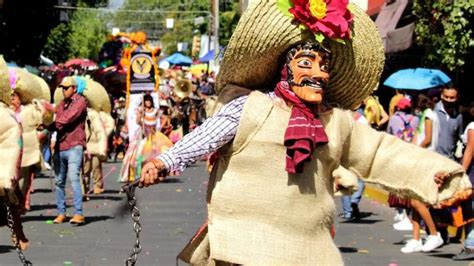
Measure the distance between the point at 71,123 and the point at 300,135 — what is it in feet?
31.8

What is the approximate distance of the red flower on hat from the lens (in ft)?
20.7

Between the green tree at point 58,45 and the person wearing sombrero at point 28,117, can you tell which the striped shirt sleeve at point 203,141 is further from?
the green tree at point 58,45

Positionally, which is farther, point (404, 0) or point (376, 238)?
point (404, 0)

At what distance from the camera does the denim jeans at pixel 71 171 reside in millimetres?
15484

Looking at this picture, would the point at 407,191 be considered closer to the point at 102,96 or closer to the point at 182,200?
the point at 182,200

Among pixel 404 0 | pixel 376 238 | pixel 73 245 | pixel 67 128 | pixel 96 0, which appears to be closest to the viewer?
pixel 73 245

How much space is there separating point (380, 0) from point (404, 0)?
6.93 meters

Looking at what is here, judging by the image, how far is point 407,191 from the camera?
261 inches

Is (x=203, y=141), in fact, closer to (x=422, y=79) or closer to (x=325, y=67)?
(x=325, y=67)

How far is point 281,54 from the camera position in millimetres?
6477

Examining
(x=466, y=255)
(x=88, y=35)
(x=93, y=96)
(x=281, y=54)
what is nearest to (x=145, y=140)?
(x=93, y=96)

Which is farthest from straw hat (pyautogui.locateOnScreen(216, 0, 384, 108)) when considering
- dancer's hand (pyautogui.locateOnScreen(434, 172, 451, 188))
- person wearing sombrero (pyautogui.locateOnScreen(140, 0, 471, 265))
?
dancer's hand (pyautogui.locateOnScreen(434, 172, 451, 188))

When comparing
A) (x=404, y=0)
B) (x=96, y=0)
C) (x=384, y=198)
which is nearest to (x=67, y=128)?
(x=384, y=198)

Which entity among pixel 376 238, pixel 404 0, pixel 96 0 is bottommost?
pixel 96 0
